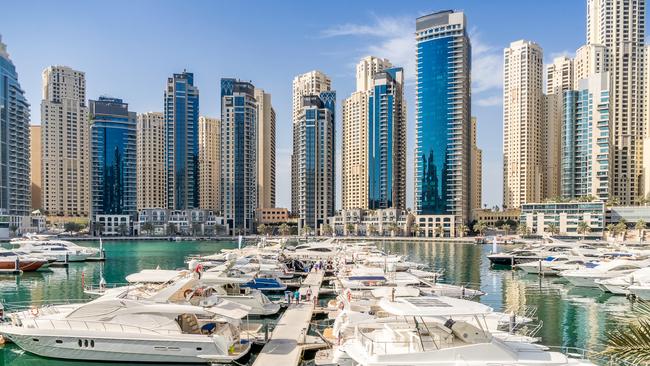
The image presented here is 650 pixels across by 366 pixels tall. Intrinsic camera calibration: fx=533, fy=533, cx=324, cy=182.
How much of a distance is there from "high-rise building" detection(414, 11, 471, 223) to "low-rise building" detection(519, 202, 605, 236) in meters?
22.3

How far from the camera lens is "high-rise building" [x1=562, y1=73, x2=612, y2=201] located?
170 m

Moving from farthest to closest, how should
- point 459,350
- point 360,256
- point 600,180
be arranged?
point 600,180 < point 360,256 < point 459,350

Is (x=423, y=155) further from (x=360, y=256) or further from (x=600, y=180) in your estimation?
(x=360, y=256)

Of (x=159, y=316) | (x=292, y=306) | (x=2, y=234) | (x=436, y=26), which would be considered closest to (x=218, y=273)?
(x=292, y=306)

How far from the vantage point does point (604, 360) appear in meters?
25.2

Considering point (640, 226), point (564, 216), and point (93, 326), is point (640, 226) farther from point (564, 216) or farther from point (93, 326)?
point (93, 326)

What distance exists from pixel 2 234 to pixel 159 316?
162390 millimetres

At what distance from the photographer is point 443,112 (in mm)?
179125

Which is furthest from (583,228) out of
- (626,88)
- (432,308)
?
(432,308)

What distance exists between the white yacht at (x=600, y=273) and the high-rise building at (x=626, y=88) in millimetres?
138172

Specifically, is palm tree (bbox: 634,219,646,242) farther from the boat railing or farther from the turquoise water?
the boat railing

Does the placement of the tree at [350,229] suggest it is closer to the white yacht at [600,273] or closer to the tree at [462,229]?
the tree at [462,229]

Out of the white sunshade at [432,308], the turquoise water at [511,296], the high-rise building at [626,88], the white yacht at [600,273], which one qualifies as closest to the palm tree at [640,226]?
the high-rise building at [626,88]

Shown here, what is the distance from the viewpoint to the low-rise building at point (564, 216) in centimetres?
15862
